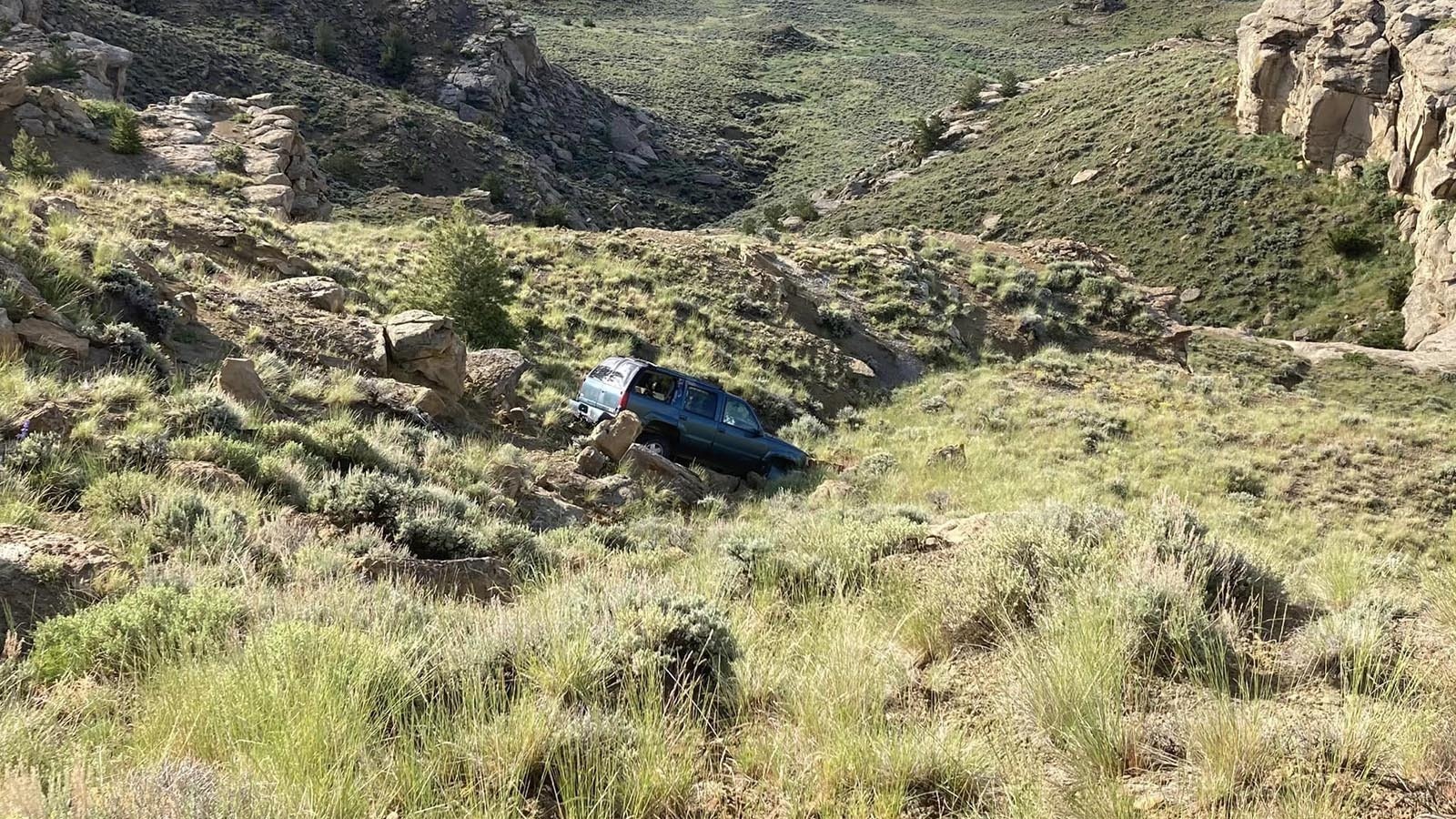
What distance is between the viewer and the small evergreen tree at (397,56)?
185 feet

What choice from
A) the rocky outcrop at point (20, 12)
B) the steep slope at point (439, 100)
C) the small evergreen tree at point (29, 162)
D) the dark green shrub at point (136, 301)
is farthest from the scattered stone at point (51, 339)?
the rocky outcrop at point (20, 12)

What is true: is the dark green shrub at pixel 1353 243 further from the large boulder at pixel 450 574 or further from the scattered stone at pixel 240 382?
the scattered stone at pixel 240 382

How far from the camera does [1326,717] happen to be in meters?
3.15

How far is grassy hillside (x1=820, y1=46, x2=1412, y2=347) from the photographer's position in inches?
1430

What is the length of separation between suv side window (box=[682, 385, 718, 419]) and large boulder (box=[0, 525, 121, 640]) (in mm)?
8924

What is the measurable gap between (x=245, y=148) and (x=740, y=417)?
82.8 feet

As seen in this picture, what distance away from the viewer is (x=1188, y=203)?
4166cm

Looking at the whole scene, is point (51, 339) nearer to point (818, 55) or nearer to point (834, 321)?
point (834, 321)

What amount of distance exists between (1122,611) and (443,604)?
3645 millimetres

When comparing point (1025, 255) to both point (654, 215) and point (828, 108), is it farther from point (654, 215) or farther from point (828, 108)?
point (828, 108)

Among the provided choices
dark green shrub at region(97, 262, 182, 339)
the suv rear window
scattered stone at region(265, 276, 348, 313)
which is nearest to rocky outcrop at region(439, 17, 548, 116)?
scattered stone at region(265, 276, 348, 313)

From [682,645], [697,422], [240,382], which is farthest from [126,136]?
[682,645]

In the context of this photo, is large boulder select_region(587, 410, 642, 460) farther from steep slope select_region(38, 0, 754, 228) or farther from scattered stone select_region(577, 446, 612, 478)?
steep slope select_region(38, 0, 754, 228)

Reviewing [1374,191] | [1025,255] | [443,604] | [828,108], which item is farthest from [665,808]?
[828,108]
